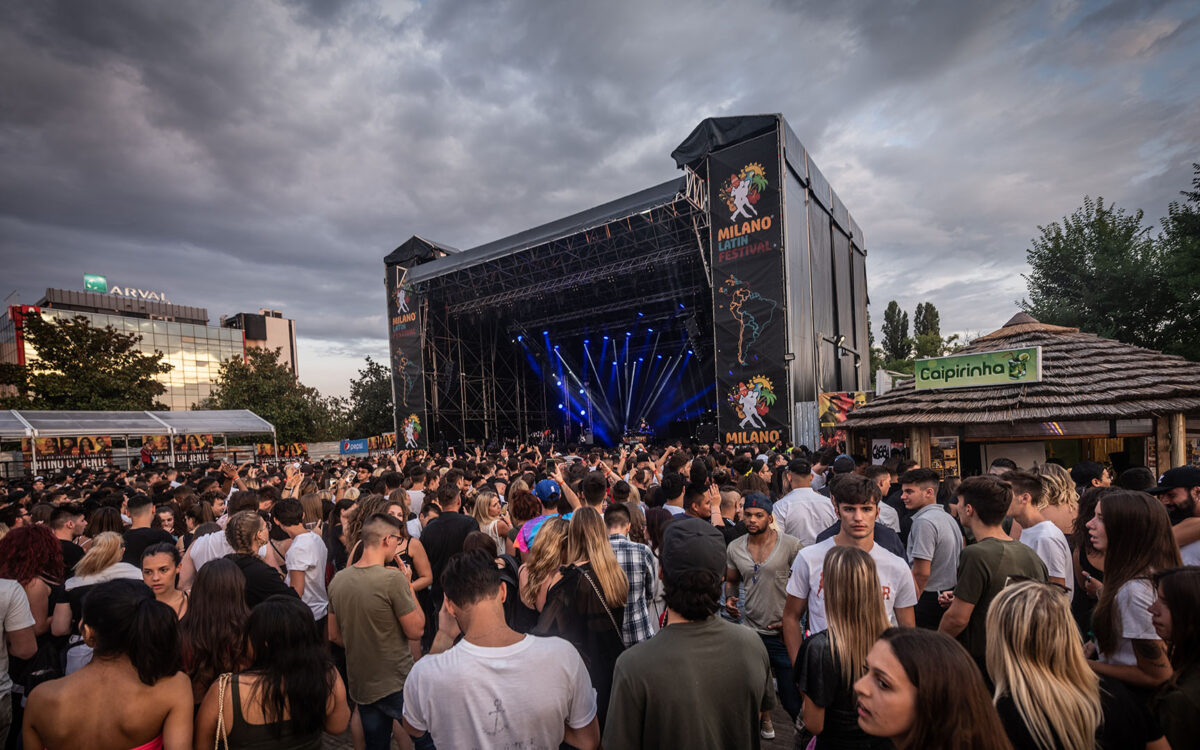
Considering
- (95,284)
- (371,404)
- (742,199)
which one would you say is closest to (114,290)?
(95,284)

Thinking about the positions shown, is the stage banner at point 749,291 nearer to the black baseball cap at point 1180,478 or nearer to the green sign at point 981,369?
the green sign at point 981,369

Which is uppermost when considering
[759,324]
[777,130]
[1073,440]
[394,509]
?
[777,130]

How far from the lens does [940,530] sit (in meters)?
3.72

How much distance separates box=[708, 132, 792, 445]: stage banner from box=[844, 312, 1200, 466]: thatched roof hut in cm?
535

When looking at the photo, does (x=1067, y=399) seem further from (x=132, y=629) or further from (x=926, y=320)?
(x=926, y=320)

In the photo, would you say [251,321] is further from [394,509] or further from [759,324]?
[394,509]

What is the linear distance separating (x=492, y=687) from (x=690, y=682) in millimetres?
712

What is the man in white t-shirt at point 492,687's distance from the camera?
1.98m

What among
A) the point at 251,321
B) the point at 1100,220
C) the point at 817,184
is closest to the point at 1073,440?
the point at 817,184

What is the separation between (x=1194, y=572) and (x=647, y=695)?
1918 millimetres

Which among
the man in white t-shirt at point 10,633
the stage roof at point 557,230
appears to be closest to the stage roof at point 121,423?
the stage roof at point 557,230

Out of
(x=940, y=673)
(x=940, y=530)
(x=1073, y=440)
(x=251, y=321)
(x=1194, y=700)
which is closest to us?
(x=940, y=673)

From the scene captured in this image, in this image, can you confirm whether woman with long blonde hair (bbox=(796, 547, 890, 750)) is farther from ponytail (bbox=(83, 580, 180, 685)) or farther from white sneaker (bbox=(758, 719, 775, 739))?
ponytail (bbox=(83, 580, 180, 685))

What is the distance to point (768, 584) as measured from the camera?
345cm
